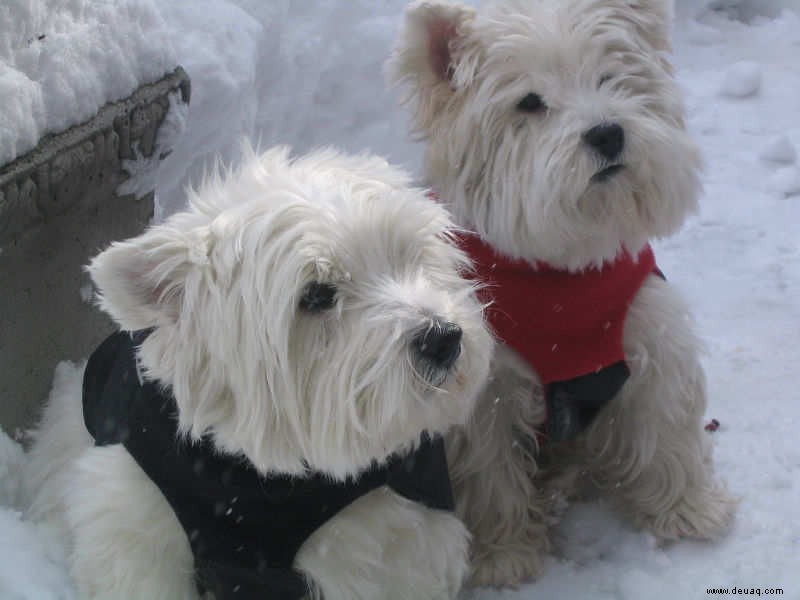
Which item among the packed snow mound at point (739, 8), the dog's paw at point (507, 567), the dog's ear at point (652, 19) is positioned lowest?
the packed snow mound at point (739, 8)

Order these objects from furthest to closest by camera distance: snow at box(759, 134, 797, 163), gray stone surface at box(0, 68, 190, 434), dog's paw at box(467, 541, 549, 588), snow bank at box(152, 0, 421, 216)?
snow at box(759, 134, 797, 163) < snow bank at box(152, 0, 421, 216) < dog's paw at box(467, 541, 549, 588) < gray stone surface at box(0, 68, 190, 434)

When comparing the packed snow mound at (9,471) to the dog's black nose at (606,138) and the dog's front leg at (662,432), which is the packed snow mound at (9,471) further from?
the dog's black nose at (606,138)

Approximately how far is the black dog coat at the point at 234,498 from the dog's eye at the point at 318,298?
1.60ft

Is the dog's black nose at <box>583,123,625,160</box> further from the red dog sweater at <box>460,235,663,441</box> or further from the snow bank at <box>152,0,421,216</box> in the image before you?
the snow bank at <box>152,0,421,216</box>

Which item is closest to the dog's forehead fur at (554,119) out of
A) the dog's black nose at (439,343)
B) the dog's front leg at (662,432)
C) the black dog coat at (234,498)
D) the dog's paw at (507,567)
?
the dog's front leg at (662,432)

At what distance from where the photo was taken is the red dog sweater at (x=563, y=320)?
2.86m

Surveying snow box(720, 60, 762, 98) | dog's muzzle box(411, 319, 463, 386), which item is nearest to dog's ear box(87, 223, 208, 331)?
dog's muzzle box(411, 319, 463, 386)

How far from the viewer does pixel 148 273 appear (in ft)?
7.09

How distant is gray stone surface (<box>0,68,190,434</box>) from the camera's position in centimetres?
296

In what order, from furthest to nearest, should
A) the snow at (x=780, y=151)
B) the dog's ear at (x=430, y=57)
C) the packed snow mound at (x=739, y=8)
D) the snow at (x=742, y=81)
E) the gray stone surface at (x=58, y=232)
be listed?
the packed snow mound at (x=739, y=8) < the snow at (x=742, y=81) < the snow at (x=780, y=151) < the gray stone surface at (x=58, y=232) < the dog's ear at (x=430, y=57)

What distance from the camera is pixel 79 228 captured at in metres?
3.39

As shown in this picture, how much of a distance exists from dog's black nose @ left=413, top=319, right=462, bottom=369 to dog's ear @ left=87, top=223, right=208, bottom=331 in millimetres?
550

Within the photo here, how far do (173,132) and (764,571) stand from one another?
8.54ft

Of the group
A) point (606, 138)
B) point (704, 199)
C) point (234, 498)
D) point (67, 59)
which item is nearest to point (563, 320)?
point (606, 138)
